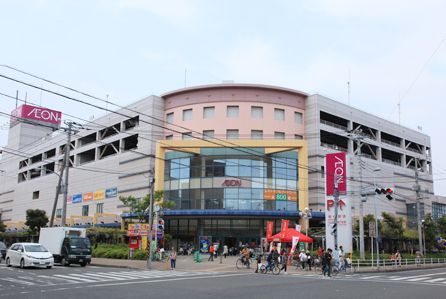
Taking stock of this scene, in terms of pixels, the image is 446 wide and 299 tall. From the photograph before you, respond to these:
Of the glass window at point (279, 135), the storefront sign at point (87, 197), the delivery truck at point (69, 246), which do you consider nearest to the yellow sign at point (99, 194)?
the storefront sign at point (87, 197)

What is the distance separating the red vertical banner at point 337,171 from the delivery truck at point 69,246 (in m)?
19.9

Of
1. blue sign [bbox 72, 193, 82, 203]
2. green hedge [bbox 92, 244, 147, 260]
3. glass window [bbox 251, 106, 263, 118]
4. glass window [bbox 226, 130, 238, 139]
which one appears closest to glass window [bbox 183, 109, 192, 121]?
glass window [bbox 226, 130, 238, 139]

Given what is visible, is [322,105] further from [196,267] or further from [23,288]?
[23,288]

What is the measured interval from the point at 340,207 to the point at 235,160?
57.0 ft

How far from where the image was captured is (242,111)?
57125 millimetres

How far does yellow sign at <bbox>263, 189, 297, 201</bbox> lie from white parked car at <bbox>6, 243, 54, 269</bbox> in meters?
29.3

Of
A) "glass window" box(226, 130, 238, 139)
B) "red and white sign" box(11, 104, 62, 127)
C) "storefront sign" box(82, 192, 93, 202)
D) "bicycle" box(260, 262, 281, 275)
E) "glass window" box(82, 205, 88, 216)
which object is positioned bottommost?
"bicycle" box(260, 262, 281, 275)

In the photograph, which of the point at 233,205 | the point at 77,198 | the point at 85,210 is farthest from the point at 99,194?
the point at 233,205

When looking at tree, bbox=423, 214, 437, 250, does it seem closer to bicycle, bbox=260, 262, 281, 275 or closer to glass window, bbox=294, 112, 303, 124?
glass window, bbox=294, 112, 303, 124

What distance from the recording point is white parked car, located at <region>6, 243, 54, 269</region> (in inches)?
1009

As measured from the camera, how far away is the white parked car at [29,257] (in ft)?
84.1

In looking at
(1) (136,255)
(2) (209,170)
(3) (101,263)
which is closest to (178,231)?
(2) (209,170)

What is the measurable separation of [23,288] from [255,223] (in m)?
38.0

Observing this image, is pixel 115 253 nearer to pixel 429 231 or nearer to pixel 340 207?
pixel 340 207
